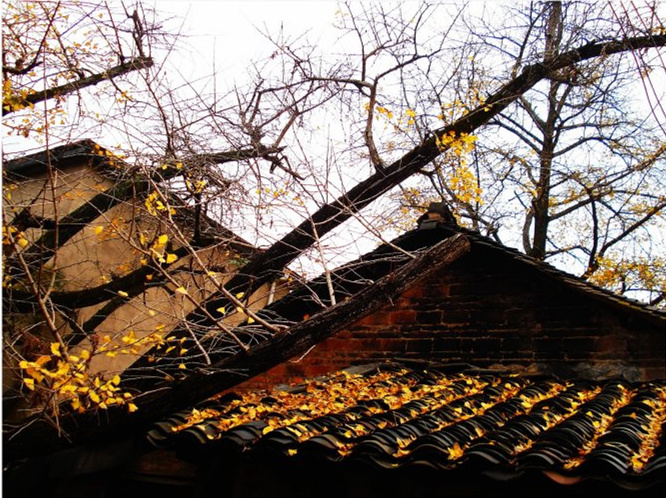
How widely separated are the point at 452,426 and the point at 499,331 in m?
3.17

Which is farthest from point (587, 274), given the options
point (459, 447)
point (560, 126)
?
point (459, 447)

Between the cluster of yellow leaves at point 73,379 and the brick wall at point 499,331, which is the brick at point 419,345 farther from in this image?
the cluster of yellow leaves at point 73,379

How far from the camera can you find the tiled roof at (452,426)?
3.73 meters

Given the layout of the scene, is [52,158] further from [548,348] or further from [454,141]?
[548,348]

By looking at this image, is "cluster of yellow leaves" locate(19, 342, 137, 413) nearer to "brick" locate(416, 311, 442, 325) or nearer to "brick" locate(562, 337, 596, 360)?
"brick" locate(416, 311, 442, 325)

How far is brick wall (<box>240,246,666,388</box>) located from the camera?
22.7 feet

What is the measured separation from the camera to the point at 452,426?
4492mm

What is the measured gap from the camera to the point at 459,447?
4.10 m

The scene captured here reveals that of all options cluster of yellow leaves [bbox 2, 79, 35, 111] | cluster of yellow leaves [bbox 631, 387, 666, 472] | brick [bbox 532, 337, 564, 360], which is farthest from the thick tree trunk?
brick [bbox 532, 337, 564, 360]

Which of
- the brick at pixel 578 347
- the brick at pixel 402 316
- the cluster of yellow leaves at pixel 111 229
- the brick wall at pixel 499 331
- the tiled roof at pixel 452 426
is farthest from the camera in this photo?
the brick at pixel 402 316

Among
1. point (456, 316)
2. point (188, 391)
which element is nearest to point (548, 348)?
point (456, 316)

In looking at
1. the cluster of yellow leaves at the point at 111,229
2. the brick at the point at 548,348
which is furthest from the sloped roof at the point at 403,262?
the cluster of yellow leaves at the point at 111,229

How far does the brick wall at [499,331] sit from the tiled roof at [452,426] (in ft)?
1.59

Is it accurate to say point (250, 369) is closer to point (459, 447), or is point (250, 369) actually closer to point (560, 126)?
point (459, 447)
